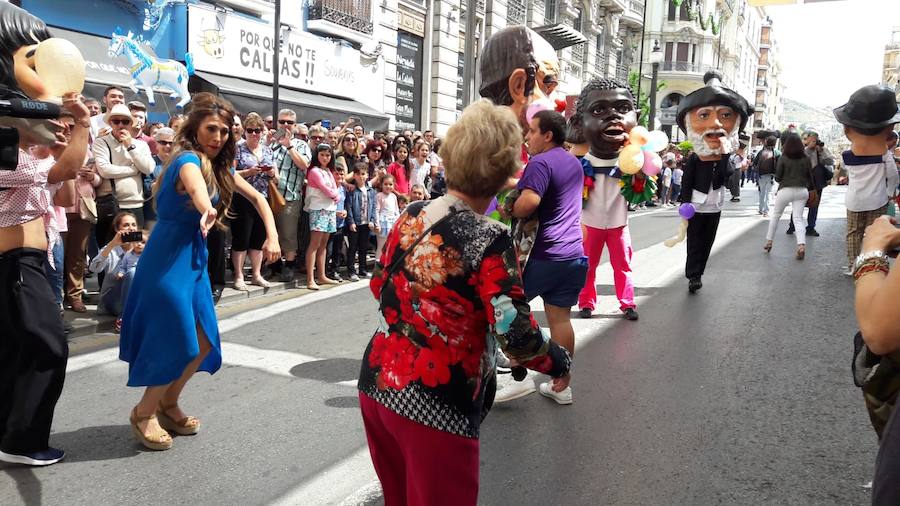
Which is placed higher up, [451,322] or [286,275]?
[451,322]

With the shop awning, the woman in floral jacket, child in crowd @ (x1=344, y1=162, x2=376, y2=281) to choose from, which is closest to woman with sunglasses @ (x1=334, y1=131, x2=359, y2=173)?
child in crowd @ (x1=344, y1=162, x2=376, y2=281)

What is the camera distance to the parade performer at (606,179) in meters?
5.73

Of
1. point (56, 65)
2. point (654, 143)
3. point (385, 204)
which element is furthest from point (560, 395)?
point (385, 204)

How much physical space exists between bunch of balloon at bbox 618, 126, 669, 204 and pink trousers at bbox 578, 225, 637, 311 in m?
0.36

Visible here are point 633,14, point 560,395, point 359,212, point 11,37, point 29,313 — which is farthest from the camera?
point 633,14

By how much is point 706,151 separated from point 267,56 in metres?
12.0

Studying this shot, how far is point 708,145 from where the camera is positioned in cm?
707

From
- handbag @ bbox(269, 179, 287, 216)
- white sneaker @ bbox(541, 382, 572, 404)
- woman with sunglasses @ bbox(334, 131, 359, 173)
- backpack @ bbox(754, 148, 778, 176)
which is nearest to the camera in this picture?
white sneaker @ bbox(541, 382, 572, 404)

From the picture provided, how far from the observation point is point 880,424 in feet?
6.56

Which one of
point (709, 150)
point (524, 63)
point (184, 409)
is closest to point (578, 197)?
point (524, 63)

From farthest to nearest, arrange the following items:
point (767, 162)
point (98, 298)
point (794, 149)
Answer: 1. point (767, 162)
2. point (794, 149)
3. point (98, 298)

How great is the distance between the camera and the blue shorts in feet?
13.5

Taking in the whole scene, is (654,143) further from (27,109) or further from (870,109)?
(27,109)

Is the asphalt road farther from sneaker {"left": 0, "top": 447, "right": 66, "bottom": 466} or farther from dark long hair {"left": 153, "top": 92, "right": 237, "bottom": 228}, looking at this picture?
dark long hair {"left": 153, "top": 92, "right": 237, "bottom": 228}
